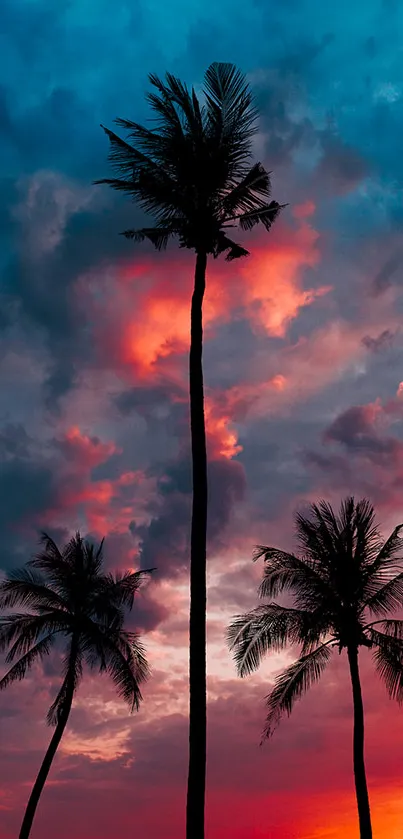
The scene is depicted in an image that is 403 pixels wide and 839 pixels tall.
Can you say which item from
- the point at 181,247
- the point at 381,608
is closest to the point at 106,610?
the point at 381,608

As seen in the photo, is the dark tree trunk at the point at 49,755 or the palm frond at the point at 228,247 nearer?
the palm frond at the point at 228,247

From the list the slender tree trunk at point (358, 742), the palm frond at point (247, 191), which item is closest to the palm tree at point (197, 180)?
the palm frond at point (247, 191)

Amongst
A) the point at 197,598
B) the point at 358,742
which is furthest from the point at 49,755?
the point at 197,598

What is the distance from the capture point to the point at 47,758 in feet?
108

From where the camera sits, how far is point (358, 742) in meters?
27.4

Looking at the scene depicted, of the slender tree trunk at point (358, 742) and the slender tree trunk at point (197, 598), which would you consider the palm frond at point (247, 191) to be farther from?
the slender tree trunk at point (358, 742)

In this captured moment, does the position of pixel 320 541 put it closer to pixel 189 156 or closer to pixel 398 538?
pixel 398 538

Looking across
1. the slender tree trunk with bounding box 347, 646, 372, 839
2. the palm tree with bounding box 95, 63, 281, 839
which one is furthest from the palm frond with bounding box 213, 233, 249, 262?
the slender tree trunk with bounding box 347, 646, 372, 839

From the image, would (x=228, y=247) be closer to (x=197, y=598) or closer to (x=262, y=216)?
(x=262, y=216)

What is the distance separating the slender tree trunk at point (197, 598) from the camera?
53.3 ft

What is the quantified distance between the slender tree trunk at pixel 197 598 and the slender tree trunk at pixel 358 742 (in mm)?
11382

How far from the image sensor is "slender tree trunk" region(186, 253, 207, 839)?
16250 millimetres

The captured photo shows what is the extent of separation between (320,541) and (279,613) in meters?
2.56

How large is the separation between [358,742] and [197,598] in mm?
12489
